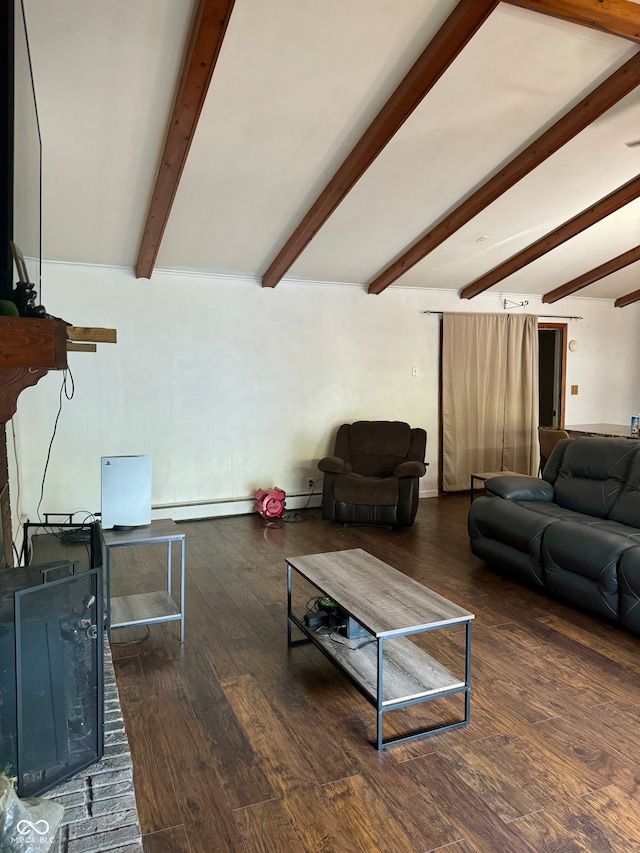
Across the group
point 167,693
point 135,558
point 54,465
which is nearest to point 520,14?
point 167,693

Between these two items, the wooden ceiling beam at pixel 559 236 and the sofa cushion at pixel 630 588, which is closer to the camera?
the sofa cushion at pixel 630 588

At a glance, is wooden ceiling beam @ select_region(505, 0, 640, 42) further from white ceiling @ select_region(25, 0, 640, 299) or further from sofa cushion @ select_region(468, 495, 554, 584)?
sofa cushion @ select_region(468, 495, 554, 584)

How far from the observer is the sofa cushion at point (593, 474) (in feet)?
12.0

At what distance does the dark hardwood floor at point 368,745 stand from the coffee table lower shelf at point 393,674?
5.9 inches

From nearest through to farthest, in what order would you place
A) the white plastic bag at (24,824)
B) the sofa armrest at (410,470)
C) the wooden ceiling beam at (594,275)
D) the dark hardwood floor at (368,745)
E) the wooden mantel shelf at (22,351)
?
the white plastic bag at (24,824)
the wooden mantel shelf at (22,351)
the dark hardwood floor at (368,745)
the sofa armrest at (410,470)
the wooden ceiling beam at (594,275)

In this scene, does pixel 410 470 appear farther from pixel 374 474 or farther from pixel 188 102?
pixel 188 102

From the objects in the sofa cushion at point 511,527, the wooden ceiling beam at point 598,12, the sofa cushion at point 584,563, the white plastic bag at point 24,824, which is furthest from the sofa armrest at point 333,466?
the white plastic bag at point 24,824

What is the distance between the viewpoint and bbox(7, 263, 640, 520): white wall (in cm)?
505

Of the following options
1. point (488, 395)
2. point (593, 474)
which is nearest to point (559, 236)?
point (488, 395)

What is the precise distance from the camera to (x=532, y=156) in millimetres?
3891

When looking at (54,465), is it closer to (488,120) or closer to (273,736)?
(273,736)

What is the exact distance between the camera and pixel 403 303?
629 cm

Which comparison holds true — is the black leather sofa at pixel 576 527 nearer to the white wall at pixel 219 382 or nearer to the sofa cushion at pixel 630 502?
the sofa cushion at pixel 630 502

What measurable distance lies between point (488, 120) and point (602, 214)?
182cm
